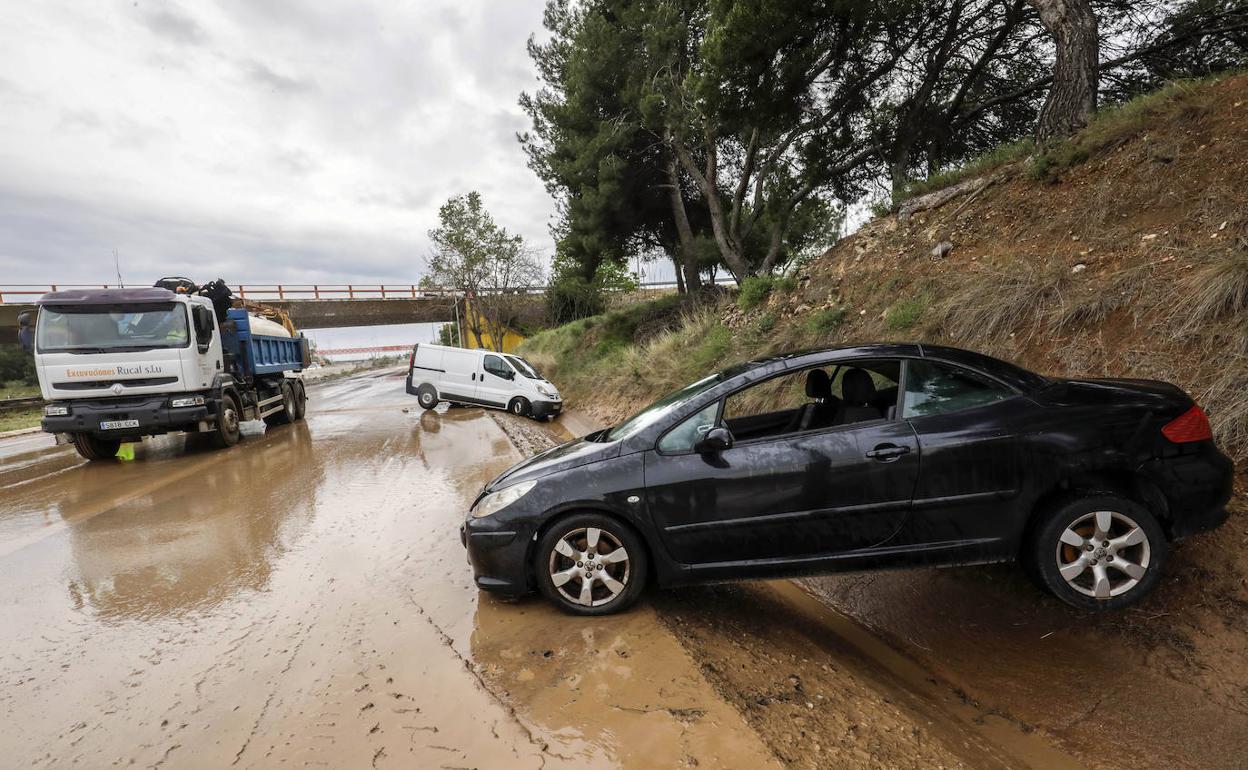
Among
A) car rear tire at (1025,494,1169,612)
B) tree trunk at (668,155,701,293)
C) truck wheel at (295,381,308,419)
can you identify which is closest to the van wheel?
truck wheel at (295,381,308,419)

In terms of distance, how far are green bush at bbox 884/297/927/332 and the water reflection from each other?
711 centimetres

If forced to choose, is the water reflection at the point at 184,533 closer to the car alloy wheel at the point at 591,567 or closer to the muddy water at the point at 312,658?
the muddy water at the point at 312,658

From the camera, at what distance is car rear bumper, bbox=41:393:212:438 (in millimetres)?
7922

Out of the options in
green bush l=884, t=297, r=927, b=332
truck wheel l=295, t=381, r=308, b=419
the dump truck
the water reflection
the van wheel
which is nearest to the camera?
the water reflection

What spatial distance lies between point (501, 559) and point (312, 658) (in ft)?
3.43

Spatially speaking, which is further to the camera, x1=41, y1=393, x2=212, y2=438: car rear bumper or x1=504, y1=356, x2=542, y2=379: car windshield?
x1=504, y1=356, x2=542, y2=379: car windshield

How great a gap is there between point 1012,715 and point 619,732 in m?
1.93

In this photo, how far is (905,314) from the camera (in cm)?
688

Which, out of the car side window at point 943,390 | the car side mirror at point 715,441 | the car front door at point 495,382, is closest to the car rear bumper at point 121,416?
the car front door at point 495,382

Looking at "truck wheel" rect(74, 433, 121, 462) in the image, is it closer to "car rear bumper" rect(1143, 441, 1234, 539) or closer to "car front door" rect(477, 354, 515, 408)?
"car front door" rect(477, 354, 515, 408)

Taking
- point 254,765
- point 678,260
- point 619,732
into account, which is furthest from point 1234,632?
point 678,260

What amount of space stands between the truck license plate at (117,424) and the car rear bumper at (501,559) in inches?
314

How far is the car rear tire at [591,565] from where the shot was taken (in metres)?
3.07

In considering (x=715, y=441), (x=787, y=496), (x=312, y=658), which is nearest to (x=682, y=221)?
(x=715, y=441)
